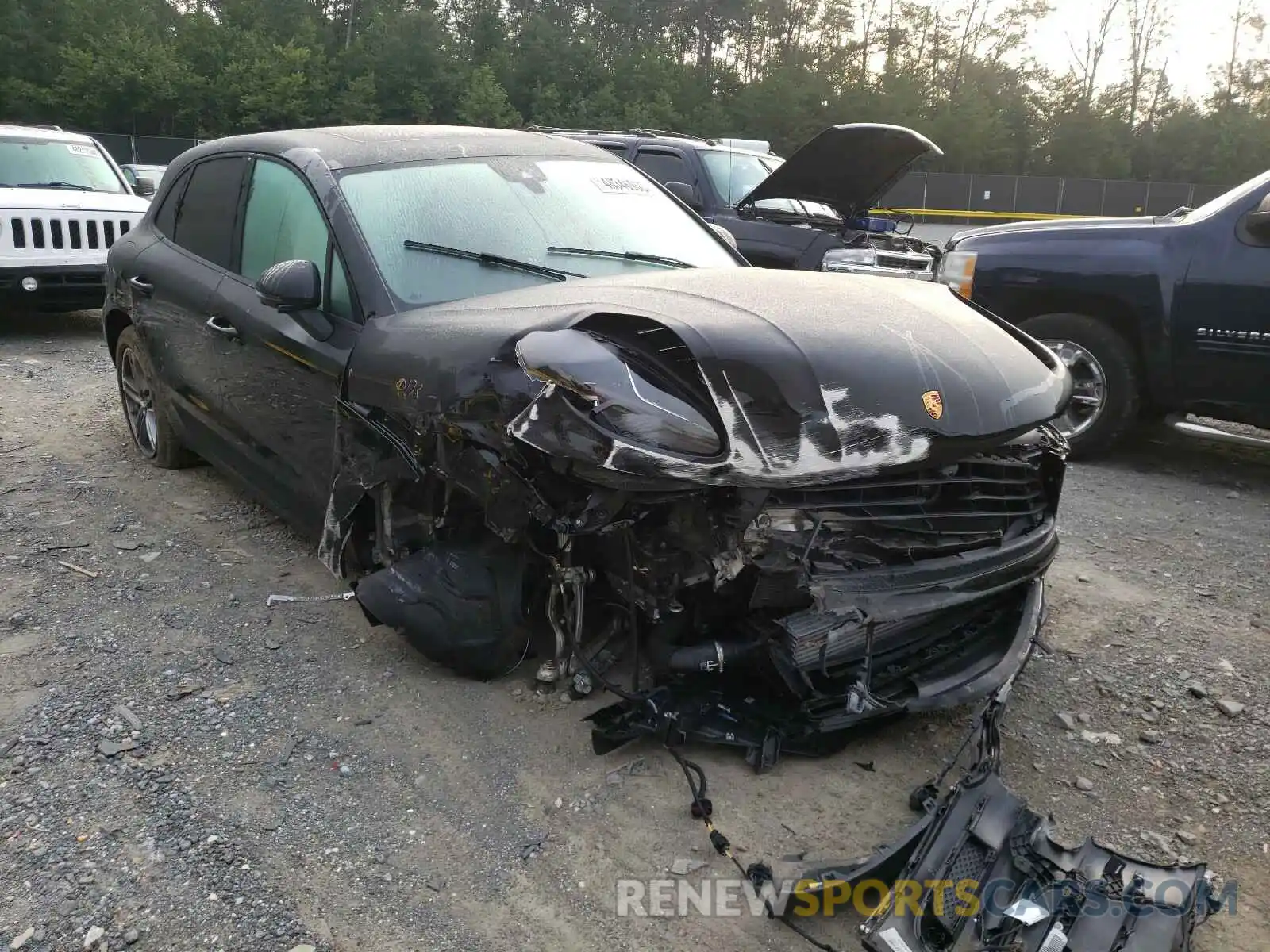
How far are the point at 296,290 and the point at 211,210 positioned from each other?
150cm

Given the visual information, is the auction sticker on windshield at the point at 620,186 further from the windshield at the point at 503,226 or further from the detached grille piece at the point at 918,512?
the detached grille piece at the point at 918,512

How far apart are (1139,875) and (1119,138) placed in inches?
2045

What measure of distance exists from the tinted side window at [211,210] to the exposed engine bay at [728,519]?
5.35ft

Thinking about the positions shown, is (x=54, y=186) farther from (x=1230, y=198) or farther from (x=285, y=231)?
(x=1230, y=198)

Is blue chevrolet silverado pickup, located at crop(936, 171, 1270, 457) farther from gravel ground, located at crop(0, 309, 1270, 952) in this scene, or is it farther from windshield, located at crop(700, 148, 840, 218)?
windshield, located at crop(700, 148, 840, 218)

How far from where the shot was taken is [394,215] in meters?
3.54

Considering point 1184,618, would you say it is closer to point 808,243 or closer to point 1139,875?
point 1139,875

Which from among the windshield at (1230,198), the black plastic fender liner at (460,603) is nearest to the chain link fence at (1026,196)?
the windshield at (1230,198)

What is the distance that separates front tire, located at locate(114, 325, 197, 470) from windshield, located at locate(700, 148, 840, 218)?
5879mm

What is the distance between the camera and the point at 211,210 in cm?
448

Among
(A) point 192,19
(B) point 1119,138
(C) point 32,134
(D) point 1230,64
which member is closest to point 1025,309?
(C) point 32,134

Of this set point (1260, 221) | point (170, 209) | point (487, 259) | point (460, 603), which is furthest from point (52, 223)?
point (1260, 221)

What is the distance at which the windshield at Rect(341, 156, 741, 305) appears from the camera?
3.42 m

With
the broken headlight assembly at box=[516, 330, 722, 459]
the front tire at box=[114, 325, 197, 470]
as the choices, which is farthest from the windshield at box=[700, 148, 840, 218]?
the broken headlight assembly at box=[516, 330, 722, 459]
